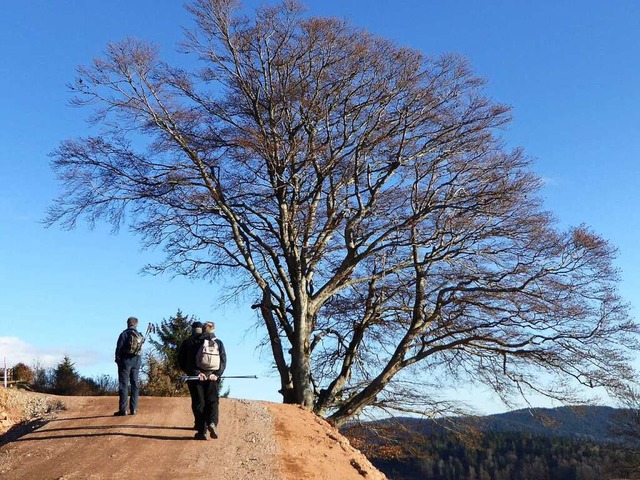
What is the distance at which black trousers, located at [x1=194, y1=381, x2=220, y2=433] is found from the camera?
11.6m

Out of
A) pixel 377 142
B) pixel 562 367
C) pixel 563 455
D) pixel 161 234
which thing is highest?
pixel 377 142

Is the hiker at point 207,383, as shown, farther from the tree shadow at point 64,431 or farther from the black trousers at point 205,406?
the tree shadow at point 64,431

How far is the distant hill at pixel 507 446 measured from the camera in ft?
64.3

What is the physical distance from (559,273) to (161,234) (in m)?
10.1

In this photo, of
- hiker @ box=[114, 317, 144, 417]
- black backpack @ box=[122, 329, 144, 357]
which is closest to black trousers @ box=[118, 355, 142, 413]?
hiker @ box=[114, 317, 144, 417]

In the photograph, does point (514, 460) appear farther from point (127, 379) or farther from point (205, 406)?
point (205, 406)

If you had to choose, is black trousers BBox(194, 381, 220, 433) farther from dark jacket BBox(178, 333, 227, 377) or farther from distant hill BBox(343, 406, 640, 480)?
distant hill BBox(343, 406, 640, 480)

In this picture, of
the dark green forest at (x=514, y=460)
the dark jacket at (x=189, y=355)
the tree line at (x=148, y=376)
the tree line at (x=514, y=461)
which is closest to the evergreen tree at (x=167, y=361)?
the tree line at (x=148, y=376)

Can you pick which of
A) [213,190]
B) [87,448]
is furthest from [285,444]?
[213,190]

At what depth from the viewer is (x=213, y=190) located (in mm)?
18203

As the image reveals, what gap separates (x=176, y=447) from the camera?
36.2ft

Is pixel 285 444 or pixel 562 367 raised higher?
pixel 562 367

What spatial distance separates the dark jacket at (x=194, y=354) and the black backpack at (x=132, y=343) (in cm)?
117

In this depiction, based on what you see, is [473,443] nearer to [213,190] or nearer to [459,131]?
[459,131]
